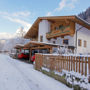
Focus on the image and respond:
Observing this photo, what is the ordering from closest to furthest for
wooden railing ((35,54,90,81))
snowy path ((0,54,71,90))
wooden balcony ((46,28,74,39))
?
wooden railing ((35,54,90,81)) → snowy path ((0,54,71,90)) → wooden balcony ((46,28,74,39))

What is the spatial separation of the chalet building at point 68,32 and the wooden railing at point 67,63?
5129 millimetres

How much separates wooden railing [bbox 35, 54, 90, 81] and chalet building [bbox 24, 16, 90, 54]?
513cm

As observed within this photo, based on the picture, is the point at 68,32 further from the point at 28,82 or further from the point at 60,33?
the point at 28,82

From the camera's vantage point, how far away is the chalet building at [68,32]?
12.0 metres

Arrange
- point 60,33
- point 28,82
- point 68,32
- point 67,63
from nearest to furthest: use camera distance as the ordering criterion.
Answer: point 67,63 < point 28,82 < point 68,32 < point 60,33

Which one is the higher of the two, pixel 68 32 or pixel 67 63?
pixel 68 32

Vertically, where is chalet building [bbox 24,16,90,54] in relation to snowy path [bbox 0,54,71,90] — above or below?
above

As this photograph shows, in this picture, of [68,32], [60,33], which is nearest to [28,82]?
[68,32]

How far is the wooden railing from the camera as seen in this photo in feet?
11.0

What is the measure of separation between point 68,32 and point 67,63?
8.47 m

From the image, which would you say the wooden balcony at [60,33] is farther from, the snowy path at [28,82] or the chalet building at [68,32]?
the snowy path at [28,82]

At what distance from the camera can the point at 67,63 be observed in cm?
422

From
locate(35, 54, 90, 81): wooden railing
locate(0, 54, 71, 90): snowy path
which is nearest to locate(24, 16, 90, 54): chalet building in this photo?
locate(35, 54, 90, 81): wooden railing

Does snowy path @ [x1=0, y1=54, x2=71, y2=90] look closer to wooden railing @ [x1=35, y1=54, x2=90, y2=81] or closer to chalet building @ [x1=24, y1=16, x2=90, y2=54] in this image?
wooden railing @ [x1=35, y1=54, x2=90, y2=81]
